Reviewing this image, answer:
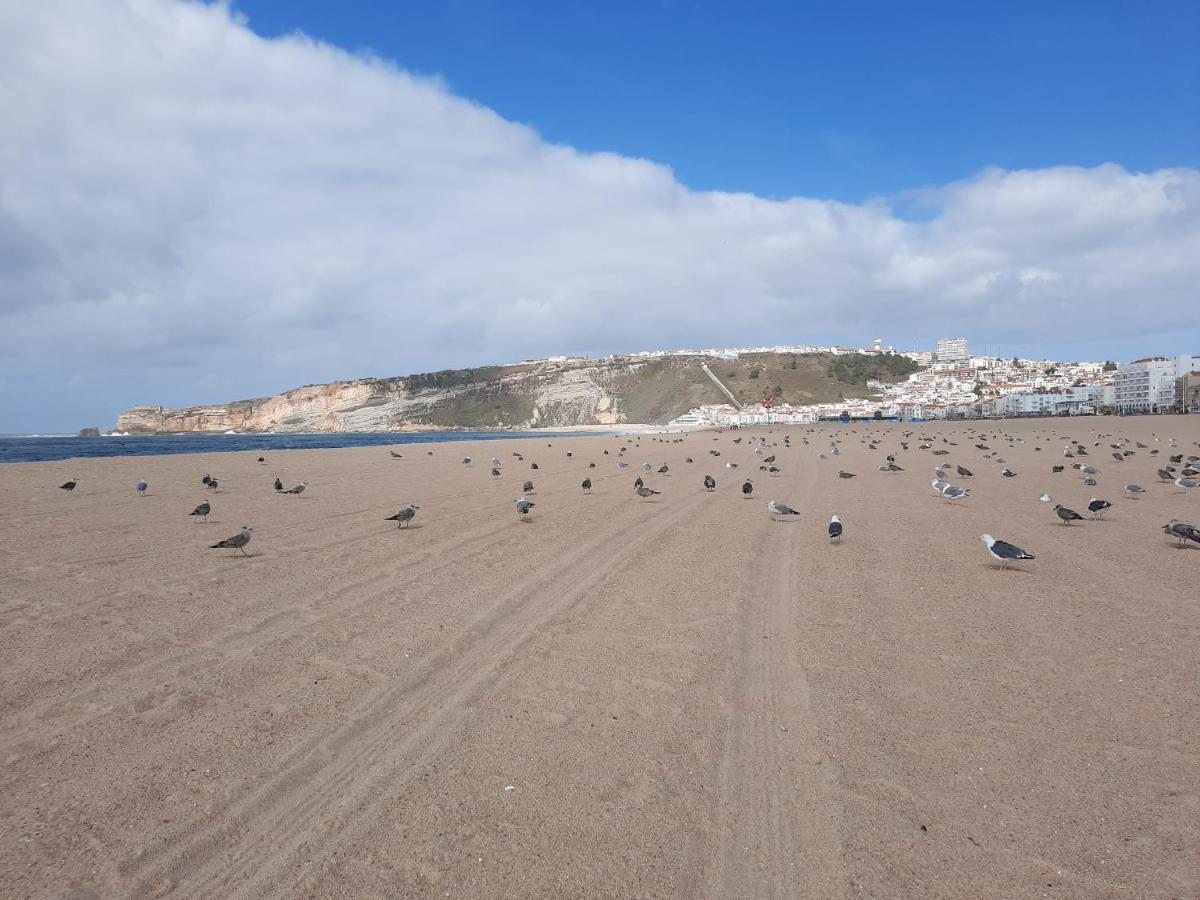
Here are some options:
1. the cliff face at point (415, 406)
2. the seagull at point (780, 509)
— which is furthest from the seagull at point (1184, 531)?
the cliff face at point (415, 406)

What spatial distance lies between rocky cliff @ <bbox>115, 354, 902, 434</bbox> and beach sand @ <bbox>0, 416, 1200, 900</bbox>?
139 meters

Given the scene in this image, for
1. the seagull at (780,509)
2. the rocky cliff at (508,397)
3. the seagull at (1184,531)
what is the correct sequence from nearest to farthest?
the seagull at (1184,531) < the seagull at (780,509) < the rocky cliff at (508,397)

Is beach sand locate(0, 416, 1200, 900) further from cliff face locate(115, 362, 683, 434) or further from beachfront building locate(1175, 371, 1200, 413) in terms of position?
cliff face locate(115, 362, 683, 434)

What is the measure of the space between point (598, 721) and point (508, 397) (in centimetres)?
17116

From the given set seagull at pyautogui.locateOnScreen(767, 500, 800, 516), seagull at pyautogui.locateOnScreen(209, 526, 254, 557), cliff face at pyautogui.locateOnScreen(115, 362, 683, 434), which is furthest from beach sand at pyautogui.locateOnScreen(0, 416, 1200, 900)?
cliff face at pyautogui.locateOnScreen(115, 362, 683, 434)

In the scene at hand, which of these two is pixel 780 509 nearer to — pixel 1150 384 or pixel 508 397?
pixel 1150 384

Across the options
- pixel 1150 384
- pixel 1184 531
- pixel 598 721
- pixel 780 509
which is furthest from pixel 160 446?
pixel 1150 384

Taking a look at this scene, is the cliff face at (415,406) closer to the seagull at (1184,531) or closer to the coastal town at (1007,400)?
the coastal town at (1007,400)

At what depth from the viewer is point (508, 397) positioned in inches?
6845

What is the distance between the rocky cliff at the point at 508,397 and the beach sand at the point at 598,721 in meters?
139

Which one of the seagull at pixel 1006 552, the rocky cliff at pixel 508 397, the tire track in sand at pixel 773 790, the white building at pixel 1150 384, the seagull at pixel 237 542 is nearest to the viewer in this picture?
the tire track in sand at pixel 773 790

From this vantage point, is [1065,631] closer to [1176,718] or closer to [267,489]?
[1176,718]

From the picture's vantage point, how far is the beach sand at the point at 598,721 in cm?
374

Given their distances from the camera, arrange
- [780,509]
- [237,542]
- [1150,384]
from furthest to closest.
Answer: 1. [1150,384]
2. [780,509]
3. [237,542]
